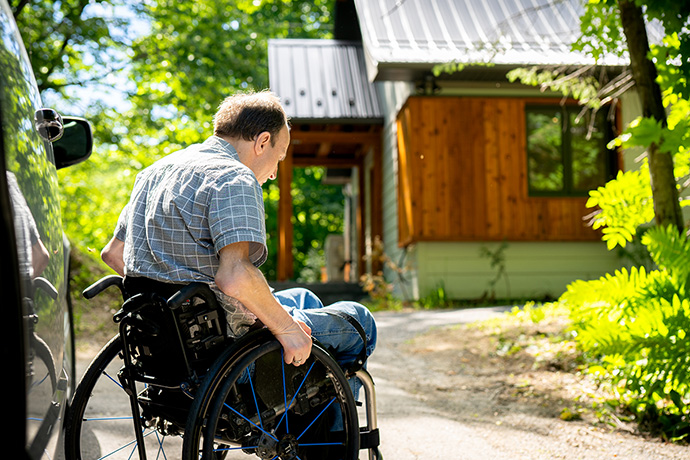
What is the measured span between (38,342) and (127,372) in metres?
0.71

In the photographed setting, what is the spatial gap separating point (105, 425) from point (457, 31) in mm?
7843

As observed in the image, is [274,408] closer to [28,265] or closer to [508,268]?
[28,265]

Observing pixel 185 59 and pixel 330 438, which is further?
pixel 185 59

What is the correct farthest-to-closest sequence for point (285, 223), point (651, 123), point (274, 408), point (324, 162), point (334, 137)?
point (324, 162)
point (334, 137)
point (285, 223)
point (651, 123)
point (274, 408)

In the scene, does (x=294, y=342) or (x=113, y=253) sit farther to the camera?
(x=113, y=253)

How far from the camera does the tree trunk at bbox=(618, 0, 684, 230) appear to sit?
396 centimetres

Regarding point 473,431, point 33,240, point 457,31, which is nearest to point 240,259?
point 33,240

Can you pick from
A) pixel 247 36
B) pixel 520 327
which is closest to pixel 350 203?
pixel 247 36

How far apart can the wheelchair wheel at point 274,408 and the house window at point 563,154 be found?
8.15 m

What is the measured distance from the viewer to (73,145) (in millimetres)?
2844

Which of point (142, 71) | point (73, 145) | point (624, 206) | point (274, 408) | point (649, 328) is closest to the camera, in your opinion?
point (274, 408)

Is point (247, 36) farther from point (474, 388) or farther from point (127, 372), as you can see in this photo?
point (127, 372)

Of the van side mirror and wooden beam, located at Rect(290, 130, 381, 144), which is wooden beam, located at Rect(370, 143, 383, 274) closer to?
wooden beam, located at Rect(290, 130, 381, 144)

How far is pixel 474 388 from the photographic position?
191 inches
